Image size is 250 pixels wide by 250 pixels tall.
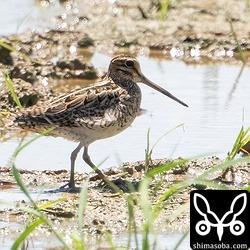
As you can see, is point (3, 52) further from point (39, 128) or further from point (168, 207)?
point (168, 207)

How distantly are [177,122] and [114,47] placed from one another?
3673 mm

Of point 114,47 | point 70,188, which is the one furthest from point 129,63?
point 114,47

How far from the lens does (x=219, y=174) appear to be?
8523 mm

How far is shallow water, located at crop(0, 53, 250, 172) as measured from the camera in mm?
9234

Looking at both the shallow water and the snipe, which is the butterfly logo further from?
the snipe

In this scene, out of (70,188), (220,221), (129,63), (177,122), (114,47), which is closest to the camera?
(220,221)

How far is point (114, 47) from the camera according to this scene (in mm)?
13836

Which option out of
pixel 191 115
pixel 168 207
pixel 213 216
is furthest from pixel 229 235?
pixel 191 115

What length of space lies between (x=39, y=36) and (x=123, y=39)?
1052 mm

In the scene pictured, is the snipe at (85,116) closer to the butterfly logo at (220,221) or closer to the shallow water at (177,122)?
the shallow water at (177,122)

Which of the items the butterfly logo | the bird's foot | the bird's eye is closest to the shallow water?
the bird's foot

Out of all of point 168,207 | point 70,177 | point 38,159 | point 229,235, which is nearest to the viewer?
point 229,235

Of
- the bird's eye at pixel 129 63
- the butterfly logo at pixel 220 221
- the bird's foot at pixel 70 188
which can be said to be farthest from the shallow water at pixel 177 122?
the butterfly logo at pixel 220 221

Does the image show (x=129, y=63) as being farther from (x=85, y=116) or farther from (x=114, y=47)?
(x=114, y=47)
